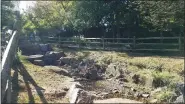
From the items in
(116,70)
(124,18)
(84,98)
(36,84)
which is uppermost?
(124,18)

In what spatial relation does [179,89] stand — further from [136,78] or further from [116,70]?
[116,70]

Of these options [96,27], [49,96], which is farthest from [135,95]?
[96,27]

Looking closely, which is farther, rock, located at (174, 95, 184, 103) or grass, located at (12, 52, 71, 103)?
grass, located at (12, 52, 71, 103)

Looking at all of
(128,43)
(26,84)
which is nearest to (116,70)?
(128,43)

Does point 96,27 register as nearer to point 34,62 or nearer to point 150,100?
point 34,62

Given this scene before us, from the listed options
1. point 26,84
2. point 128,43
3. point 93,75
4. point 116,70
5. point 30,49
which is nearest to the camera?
point 26,84

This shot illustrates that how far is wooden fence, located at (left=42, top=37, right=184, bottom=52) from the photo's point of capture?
1706 centimetres

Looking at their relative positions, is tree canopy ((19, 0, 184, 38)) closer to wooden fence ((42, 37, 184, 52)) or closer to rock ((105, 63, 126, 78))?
wooden fence ((42, 37, 184, 52))

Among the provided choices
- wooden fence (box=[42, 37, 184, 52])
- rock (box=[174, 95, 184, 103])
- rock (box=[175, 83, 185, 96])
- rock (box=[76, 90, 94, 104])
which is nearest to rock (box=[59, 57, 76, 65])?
wooden fence (box=[42, 37, 184, 52])

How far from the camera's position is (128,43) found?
1900 cm

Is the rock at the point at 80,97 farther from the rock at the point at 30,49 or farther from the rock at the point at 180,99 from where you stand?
the rock at the point at 30,49

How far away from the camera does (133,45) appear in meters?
19.2

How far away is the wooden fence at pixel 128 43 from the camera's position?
56.0ft

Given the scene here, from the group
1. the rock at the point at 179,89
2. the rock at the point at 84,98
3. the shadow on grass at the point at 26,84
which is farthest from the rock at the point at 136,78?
the rock at the point at 84,98
